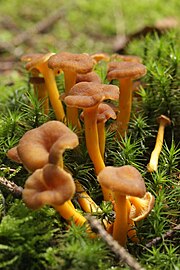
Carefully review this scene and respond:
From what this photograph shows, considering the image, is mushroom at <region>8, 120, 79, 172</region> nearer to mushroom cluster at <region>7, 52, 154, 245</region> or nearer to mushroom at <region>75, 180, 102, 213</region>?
mushroom cluster at <region>7, 52, 154, 245</region>

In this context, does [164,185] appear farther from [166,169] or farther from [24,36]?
[24,36]

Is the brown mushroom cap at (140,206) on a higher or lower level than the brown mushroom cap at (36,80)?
lower

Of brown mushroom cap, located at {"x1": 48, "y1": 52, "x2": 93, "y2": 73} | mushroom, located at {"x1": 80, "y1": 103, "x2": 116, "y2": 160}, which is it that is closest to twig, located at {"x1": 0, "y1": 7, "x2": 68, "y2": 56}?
brown mushroom cap, located at {"x1": 48, "y1": 52, "x2": 93, "y2": 73}

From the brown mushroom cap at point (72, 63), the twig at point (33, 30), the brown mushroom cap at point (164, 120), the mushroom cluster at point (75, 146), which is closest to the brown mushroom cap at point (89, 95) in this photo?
the mushroom cluster at point (75, 146)

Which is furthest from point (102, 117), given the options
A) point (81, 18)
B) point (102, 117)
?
point (81, 18)

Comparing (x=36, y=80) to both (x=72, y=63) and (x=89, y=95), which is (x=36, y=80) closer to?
(x=72, y=63)

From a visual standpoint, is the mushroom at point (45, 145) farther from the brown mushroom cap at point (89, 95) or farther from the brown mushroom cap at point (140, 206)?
the brown mushroom cap at point (140, 206)
